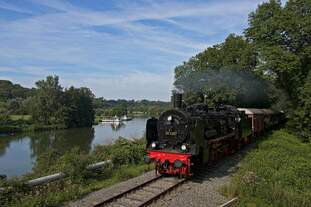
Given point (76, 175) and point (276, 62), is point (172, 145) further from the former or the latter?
point (276, 62)

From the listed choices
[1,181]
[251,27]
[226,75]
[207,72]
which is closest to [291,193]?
[1,181]

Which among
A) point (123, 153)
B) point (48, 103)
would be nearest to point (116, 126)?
point (48, 103)

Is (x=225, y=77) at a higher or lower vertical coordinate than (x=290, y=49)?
lower

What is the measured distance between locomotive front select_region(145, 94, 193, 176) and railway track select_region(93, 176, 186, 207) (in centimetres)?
50

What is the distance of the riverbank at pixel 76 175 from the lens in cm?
976

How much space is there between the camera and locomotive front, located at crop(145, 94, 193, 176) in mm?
12796

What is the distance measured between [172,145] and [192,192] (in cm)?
275

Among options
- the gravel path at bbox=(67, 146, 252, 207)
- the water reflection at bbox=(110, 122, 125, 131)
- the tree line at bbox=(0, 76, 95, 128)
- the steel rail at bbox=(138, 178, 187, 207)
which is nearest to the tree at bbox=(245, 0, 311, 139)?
the gravel path at bbox=(67, 146, 252, 207)

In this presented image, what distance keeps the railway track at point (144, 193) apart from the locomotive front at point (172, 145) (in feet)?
1.63

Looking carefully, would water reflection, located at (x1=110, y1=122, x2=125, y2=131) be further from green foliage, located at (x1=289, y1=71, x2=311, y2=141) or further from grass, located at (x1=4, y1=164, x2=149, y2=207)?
grass, located at (x1=4, y1=164, x2=149, y2=207)

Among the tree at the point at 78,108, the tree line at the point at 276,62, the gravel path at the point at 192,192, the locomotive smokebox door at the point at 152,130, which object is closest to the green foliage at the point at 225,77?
the tree line at the point at 276,62

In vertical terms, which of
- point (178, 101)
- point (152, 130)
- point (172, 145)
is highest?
point (178, 101)

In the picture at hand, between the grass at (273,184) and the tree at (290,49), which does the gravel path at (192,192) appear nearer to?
the grass at (273,184)

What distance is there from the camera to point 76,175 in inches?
479
